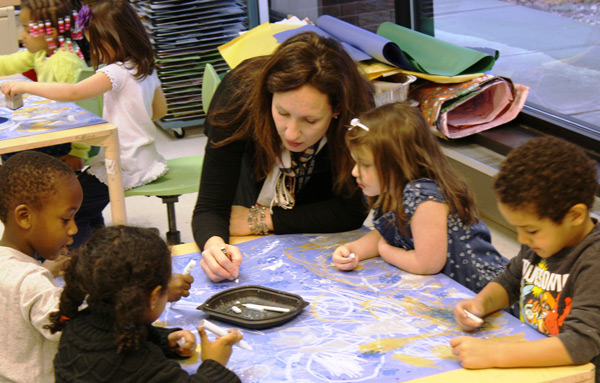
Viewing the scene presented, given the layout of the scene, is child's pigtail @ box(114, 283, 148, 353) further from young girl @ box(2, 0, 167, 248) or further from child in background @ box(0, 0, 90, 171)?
child in background @ box(0, 0, 90, 171)

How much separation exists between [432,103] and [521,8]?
870 millimetres

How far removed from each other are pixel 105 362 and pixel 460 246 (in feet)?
2.73

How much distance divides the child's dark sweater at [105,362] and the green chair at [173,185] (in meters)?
1.50

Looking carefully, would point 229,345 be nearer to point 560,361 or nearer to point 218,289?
point 218,289

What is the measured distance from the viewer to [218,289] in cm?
152

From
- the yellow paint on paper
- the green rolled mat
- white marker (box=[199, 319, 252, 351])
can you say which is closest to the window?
the green rolled mat

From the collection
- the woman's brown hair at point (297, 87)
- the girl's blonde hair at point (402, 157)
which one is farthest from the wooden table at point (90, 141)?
the girl's blonde hair at point (402, 157)

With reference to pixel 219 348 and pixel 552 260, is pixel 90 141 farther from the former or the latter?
pixel 552 260

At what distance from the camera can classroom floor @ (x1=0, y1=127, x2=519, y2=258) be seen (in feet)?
10.2

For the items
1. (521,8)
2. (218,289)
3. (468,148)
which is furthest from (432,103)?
(218,289)

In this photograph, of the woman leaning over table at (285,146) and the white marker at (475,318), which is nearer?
the white marker at (475,318)

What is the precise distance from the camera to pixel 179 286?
4.71 feet

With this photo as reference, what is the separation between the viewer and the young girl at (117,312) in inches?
43.1

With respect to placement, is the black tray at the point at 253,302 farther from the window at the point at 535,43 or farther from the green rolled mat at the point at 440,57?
the green rolled mat at the point at 440,57
